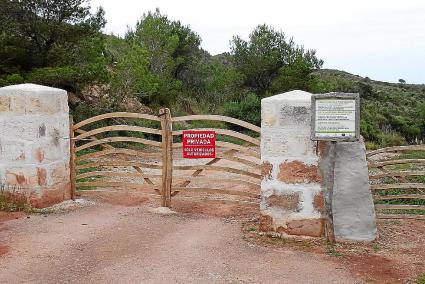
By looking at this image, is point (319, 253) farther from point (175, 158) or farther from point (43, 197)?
point (175, 158)

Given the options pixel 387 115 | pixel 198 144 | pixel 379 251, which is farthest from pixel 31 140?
pixel 387 115

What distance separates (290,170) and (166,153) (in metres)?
2.29

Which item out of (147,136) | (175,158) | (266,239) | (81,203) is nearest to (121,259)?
(266,239)

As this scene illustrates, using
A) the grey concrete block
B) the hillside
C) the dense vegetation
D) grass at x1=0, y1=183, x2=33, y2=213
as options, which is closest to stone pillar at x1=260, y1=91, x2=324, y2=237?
the grey concrete block

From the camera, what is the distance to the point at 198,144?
8.09 m

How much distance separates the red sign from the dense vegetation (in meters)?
9.08

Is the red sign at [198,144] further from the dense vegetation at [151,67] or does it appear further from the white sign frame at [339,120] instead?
the dense vegetation at [151,67]

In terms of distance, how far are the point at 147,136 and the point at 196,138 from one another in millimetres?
12431

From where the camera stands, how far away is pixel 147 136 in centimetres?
2027

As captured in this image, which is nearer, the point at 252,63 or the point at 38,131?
the point at 38,131

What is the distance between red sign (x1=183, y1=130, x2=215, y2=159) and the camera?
8.01m

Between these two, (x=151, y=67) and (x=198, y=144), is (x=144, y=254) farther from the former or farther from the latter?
(x=151, y=67)

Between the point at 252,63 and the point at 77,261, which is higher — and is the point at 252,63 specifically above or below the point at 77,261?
above

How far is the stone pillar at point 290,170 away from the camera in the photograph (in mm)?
6781
